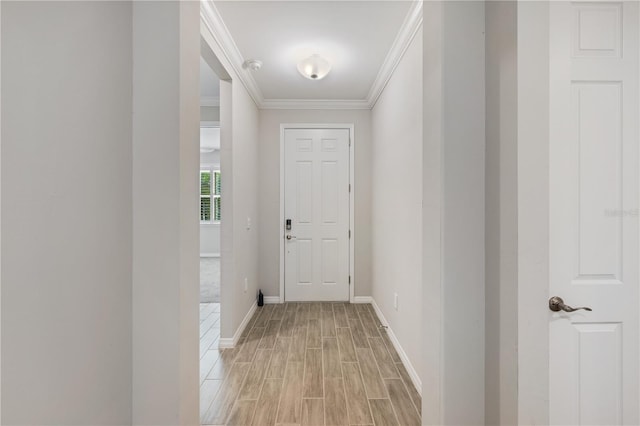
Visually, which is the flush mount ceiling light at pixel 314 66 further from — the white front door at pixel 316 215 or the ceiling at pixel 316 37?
the white front door at pixel 316 215

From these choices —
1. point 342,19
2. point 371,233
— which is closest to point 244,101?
point 342,19

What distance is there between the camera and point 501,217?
3.49ft

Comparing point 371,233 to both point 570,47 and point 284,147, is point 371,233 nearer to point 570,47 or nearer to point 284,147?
point 284,147

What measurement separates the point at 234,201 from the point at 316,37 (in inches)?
61.9

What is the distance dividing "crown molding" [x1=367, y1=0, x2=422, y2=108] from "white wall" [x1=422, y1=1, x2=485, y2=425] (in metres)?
1.04

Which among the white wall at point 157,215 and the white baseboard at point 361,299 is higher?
the white wall at point 157,215

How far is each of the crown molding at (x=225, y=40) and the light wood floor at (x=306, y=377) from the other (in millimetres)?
2562

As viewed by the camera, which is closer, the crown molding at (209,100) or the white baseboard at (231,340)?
the white baseboard at (231,340)

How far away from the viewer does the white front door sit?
155 inches

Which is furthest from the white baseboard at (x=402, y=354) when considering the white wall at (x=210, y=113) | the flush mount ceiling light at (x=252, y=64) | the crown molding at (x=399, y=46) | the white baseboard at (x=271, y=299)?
the white wall at (x=210, y=113)

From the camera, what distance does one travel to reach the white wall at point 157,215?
3.64 feet

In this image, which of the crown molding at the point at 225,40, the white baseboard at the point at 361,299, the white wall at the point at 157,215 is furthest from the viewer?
the white baseboard at the point at 361,299

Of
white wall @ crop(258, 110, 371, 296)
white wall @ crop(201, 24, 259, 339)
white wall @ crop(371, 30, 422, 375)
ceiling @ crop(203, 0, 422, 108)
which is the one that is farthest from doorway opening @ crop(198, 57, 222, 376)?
white wall @ crop(371, 30, 422, 375)

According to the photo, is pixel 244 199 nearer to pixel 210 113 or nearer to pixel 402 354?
pixel 210 113
